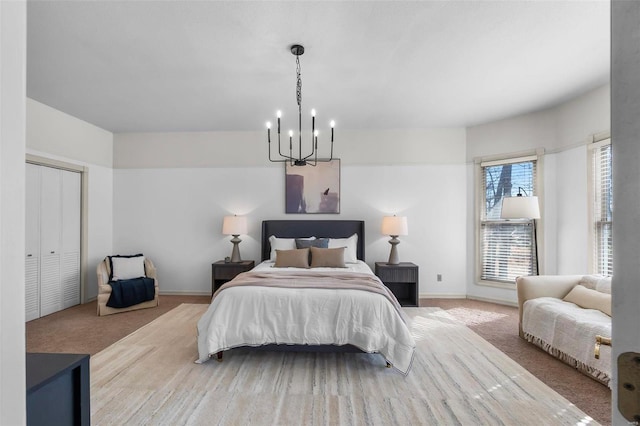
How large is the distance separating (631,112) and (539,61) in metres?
3.21

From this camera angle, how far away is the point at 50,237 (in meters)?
4.48

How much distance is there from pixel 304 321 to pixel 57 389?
6.60 ft

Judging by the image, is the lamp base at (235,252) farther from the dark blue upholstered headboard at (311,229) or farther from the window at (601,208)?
the window at (601,208)

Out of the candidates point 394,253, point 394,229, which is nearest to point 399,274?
point 394,253

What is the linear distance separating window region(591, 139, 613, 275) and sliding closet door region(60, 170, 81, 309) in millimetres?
6757

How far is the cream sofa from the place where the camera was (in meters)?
2.61

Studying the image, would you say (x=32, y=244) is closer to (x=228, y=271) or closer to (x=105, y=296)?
(x=105, y=296)

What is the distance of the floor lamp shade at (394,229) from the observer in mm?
4898

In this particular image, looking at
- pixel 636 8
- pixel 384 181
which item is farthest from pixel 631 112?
pixel 384 181

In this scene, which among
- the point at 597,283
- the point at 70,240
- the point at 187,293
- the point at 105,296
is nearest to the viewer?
the point at 597,283

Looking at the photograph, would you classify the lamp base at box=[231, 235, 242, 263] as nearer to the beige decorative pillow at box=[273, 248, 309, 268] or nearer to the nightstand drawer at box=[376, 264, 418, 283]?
the beige decorative pillow at box=[273, 248, 309, 268]

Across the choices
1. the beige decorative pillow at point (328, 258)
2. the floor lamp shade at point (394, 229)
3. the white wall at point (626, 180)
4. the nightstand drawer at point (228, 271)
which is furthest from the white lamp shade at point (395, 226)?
the white wall at point (626, 180)

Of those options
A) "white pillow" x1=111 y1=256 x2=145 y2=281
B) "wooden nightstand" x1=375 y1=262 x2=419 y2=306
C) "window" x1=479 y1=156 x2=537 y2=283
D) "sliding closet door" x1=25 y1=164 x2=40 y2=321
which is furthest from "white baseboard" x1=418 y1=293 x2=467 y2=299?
"sliding closet door" x1=25 y1=164 x2=40 y2=321

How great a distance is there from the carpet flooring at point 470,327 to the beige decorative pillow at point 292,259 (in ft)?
5.20
